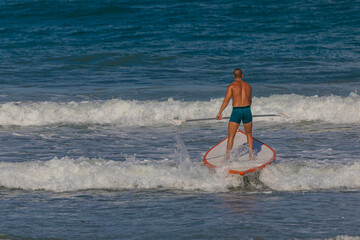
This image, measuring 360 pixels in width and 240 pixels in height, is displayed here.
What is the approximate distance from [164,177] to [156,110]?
25.0 ft

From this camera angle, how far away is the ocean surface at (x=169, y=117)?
8.21m

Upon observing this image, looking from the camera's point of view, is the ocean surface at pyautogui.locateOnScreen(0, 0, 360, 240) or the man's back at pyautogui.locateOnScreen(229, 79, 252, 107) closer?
the ocean surface at pyautogui.locateOnScreen(0, 0, 360, 240)

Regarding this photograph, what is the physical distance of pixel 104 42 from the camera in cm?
3105

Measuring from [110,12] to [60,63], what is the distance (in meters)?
11.3

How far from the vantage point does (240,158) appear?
10.8m

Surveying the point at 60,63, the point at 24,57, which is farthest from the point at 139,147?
the point at 24,57

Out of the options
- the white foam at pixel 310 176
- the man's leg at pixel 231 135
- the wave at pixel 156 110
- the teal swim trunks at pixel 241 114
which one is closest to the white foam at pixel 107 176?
the man's leg at pixel 231 135

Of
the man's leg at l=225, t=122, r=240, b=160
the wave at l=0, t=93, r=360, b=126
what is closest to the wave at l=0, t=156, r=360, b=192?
the man's leg at l=225, t=122, r=240, b=160

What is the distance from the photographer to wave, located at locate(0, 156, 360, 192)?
32.6 ft

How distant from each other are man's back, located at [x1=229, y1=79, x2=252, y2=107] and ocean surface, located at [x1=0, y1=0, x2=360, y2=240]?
1365 mm

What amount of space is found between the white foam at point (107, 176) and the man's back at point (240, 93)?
1452mm

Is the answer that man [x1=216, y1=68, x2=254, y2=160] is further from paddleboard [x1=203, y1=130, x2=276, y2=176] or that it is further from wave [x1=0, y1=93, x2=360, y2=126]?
wave [x1=0, y1=93, x2=360, y2=126]

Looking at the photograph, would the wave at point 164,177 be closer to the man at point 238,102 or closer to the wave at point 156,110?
the man at point 238,102

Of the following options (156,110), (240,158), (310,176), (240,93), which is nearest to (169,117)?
(156,110)
